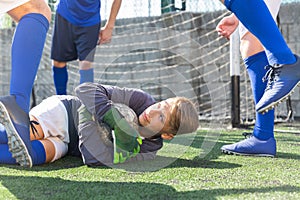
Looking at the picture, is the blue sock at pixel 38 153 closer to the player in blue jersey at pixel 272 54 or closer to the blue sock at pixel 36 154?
the blue sock at pixel 36 154

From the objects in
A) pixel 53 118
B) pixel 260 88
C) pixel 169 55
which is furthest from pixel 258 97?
pixel 169 55

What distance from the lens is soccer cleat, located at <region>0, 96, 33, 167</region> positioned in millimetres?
1305

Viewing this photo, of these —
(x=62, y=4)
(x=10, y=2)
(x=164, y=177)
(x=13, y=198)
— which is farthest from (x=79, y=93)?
(x=62, y=4)

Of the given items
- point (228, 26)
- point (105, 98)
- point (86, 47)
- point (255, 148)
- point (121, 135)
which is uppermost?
point (228, 26)

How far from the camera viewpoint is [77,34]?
2.75 meters

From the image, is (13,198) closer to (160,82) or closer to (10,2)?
(10,2)

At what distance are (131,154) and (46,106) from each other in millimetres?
403

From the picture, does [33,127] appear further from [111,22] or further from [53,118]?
[111,22]

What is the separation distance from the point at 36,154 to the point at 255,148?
86 cm

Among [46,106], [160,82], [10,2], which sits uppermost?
[10,2]

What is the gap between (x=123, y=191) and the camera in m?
1.15

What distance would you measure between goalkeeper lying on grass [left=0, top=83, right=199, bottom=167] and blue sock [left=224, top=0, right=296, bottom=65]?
15.0 inches

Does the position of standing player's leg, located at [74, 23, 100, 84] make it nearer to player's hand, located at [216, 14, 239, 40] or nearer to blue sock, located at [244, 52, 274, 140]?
player's hand, located at [216, 14, 239, 40]

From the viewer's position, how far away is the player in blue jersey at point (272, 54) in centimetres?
139
